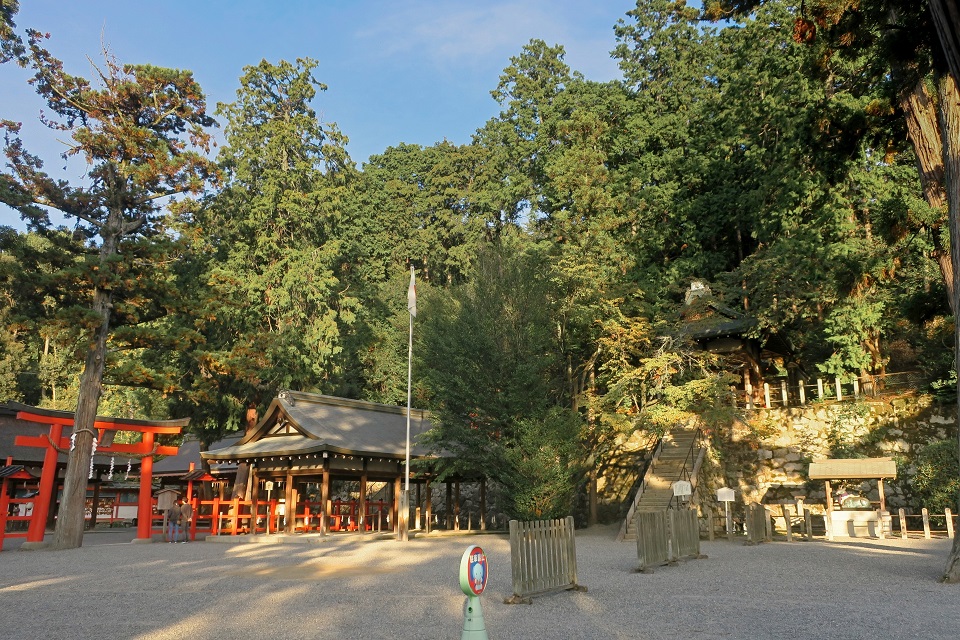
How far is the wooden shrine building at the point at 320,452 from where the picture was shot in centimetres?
2247

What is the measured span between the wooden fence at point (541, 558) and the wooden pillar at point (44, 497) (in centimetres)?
1699

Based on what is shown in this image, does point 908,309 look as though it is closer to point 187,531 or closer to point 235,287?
point 187,531

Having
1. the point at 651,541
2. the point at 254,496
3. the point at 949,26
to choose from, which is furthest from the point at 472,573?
the point at 254,496

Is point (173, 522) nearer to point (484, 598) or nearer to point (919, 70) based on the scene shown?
point (484, 598)

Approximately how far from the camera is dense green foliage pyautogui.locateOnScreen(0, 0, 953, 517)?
19.6 meters

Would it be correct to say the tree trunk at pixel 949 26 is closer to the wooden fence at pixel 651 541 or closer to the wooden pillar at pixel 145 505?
the wooden fence at pixel 651 541

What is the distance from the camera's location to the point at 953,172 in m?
10.2

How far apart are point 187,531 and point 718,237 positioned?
26.3 m

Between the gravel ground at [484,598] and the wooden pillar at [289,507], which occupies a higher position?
the wooden pillar at [289,507]

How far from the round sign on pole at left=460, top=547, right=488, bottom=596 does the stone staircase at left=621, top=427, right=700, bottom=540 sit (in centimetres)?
1535

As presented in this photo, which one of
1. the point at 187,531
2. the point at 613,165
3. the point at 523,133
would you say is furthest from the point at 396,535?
the point at 523,133

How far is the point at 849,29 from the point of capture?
10641mm

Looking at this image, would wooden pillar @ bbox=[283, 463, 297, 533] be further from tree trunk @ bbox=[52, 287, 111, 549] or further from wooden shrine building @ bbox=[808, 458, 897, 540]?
wooden shrine building @ bbox=[808, 458, 897, 540]

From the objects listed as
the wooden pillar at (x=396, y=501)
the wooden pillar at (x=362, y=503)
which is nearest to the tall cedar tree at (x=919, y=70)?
the wooden pillar at (x=362, y=503)
